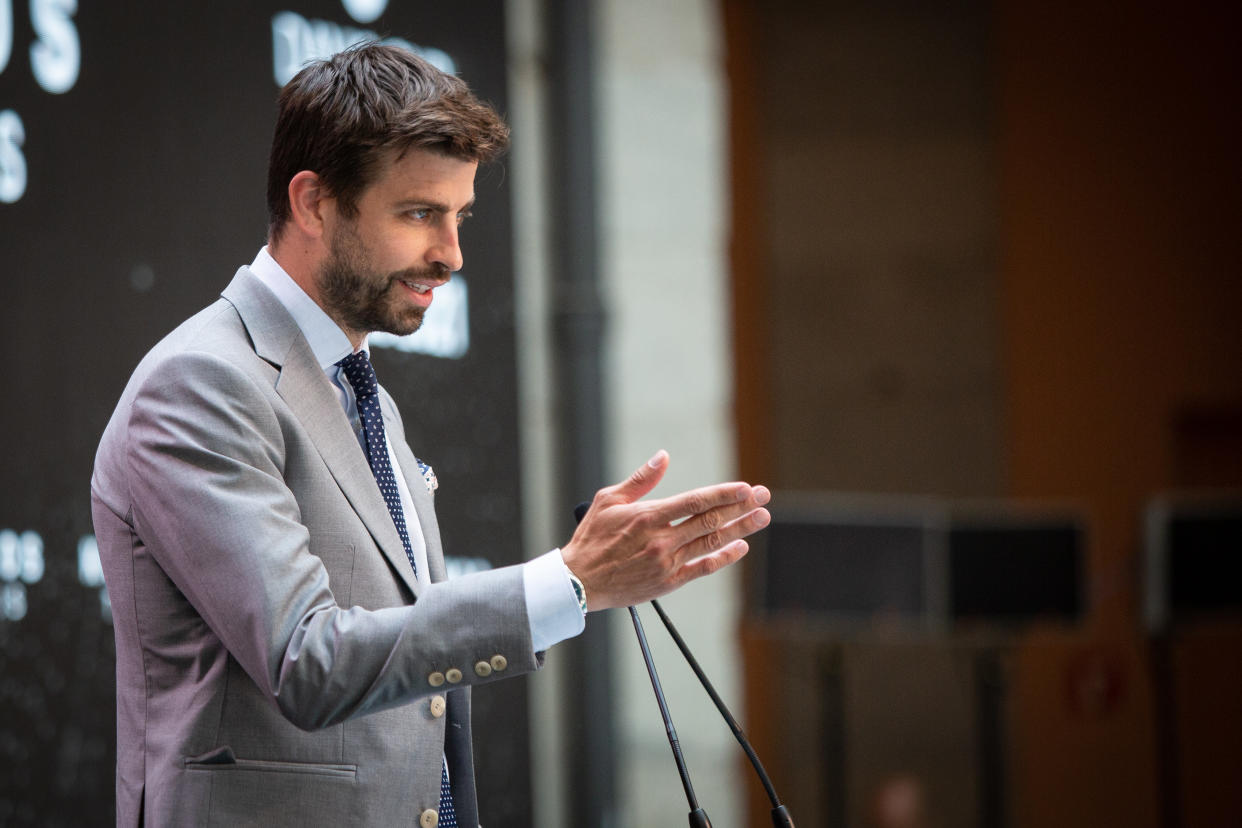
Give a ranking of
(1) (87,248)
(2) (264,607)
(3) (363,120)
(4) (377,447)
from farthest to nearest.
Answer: (1) (87,248), (4) (377,447), (3) (363,120), (2) (264,607)

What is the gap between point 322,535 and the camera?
4.52 ft

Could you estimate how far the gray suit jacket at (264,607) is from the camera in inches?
48.9

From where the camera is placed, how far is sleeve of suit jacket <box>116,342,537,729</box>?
48.4 inches

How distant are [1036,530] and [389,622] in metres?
3.46

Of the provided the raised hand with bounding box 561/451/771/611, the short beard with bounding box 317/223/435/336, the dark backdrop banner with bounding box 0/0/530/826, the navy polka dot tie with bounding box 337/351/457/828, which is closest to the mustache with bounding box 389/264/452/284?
the short beard with bounding box 317/223/435/336

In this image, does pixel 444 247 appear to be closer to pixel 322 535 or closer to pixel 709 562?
pixel 322 535

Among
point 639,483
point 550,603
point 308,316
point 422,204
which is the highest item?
point 422,204

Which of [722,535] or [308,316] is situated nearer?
[722,535]

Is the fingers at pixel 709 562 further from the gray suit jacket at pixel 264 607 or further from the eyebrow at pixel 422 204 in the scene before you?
the eyebrow at pixel 422 204

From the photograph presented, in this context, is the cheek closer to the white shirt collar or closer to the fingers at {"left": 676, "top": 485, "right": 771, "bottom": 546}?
the white shirt collar

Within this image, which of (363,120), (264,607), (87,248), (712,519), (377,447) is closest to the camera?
(264,607)

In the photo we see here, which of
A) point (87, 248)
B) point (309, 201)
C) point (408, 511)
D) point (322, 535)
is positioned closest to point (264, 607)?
point (322, 535)

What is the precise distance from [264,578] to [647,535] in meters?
0.37

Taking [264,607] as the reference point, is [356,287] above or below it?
above
